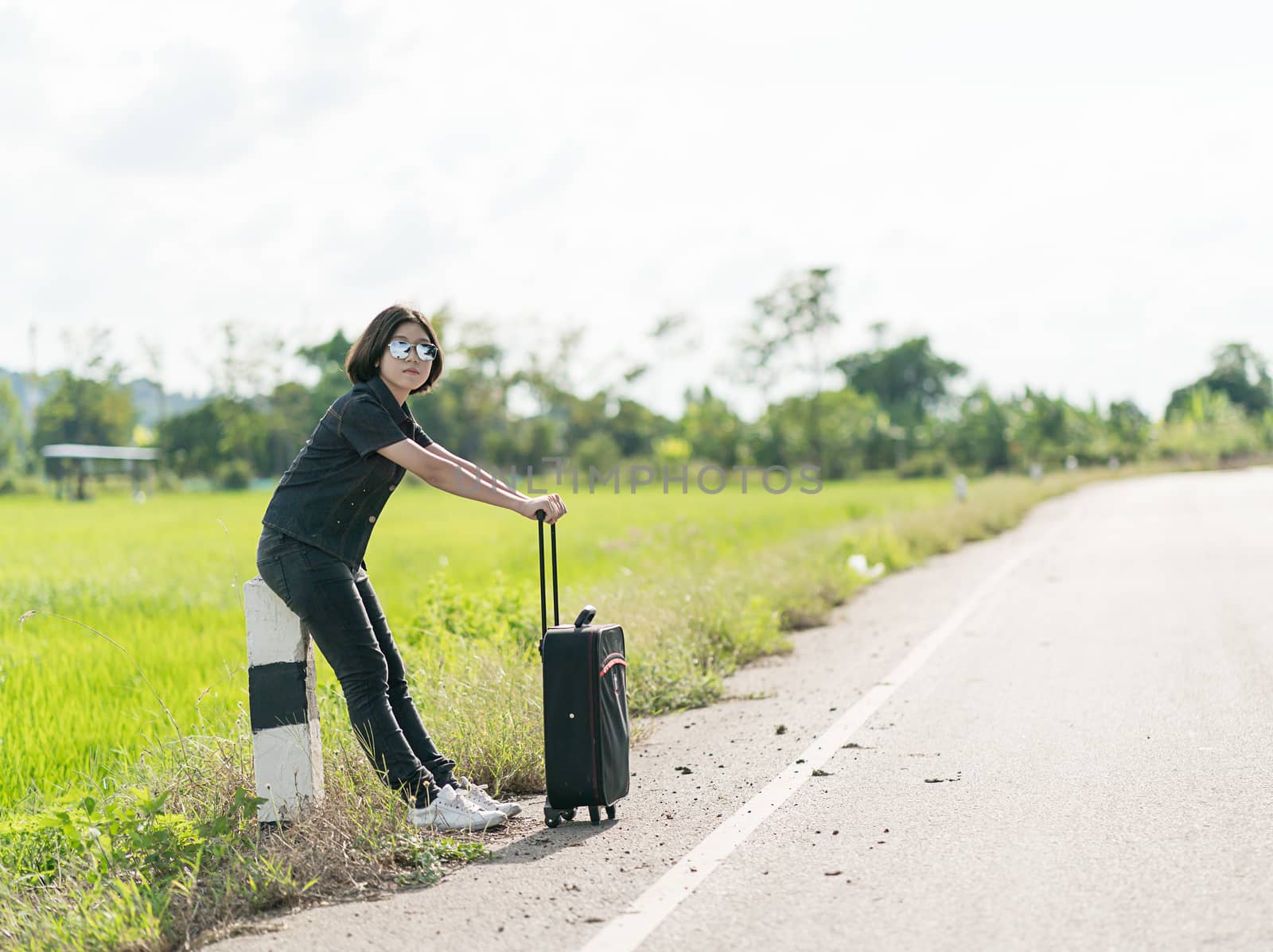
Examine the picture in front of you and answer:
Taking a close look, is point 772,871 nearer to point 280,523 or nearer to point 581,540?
point 280,523

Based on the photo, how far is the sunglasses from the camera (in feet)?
15.5

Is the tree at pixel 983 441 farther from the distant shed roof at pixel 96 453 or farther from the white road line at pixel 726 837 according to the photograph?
the white road line at pixel 726 837

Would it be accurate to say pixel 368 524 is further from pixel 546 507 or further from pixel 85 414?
pixel 85 414

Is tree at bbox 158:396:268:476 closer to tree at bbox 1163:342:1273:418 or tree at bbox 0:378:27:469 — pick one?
tree at bbox 0:378:27:469

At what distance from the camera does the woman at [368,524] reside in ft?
14.9

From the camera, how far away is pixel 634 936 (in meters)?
3.52

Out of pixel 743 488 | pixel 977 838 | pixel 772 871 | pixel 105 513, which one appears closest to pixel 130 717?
pixel 772 871

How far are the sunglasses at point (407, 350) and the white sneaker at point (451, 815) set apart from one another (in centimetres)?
183

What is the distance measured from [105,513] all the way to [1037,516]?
30492 millimetres

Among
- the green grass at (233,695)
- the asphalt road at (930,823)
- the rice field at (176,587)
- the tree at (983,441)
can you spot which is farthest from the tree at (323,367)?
the asphalt road at (930,823)

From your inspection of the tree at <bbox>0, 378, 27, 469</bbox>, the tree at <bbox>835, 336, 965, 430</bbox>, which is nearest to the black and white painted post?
the tree at <bbox>0, 378, 27, 469</bbox>

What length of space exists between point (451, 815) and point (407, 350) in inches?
76.0

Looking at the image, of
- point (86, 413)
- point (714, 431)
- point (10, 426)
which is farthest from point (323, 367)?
point (714, 431)

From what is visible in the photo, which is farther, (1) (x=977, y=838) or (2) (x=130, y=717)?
(2) (x=130, y=717)
